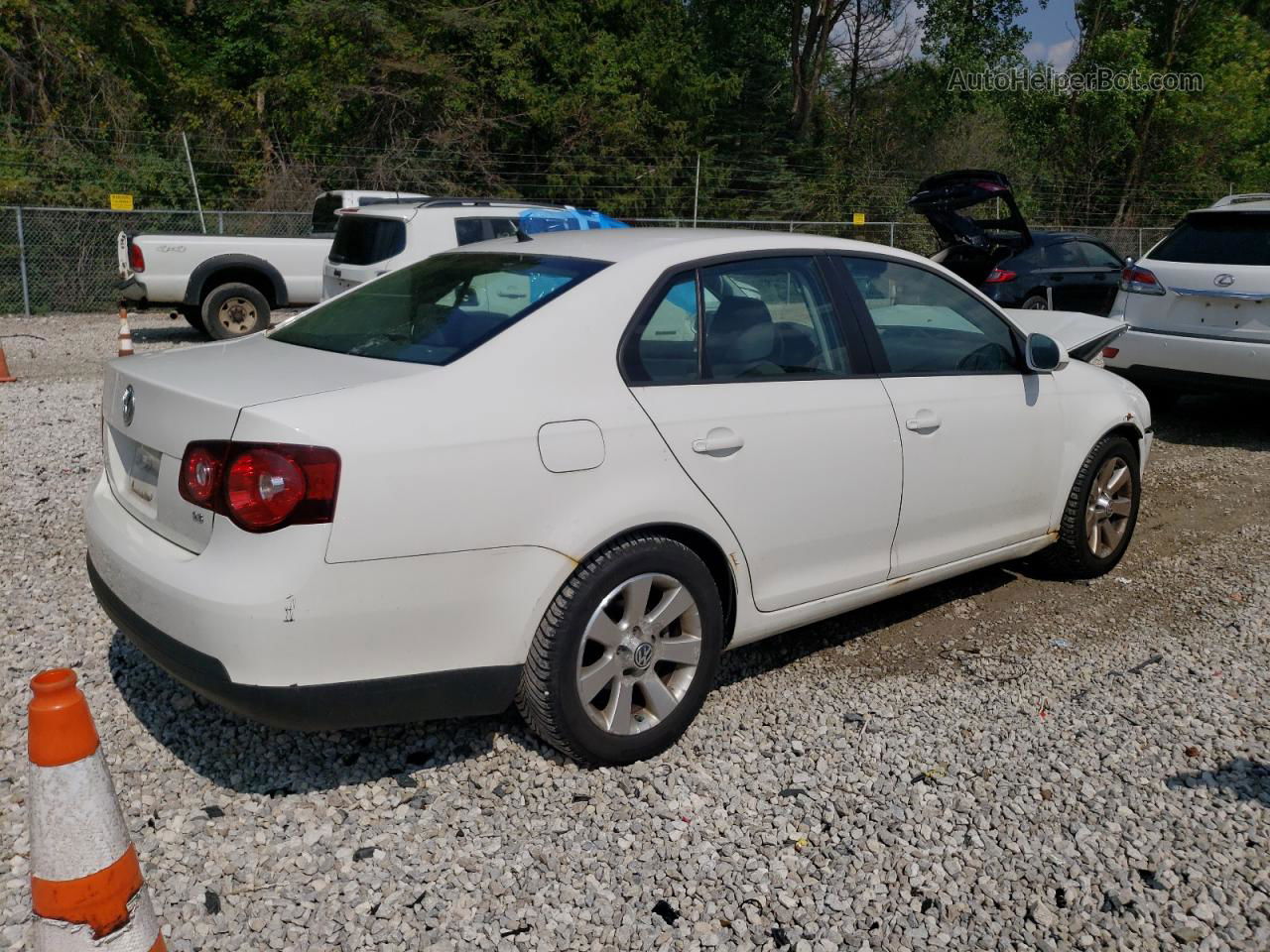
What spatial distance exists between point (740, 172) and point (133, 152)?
13.9 metres

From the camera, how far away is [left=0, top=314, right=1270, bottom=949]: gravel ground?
2789 millimetres

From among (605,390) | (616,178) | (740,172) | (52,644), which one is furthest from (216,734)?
(740,172)

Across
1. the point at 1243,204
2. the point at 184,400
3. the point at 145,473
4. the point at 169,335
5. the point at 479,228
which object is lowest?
the point at 169,335

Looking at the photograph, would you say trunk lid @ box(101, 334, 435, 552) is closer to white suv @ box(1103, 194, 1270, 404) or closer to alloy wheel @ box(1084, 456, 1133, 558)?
alloy wheel @ box(1084, 456, 1133, 558)

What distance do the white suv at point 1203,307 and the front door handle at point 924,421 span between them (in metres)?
4.66

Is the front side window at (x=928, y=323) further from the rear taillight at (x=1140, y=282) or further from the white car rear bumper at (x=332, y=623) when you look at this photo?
the rear taillight at (x=1140, y=282)

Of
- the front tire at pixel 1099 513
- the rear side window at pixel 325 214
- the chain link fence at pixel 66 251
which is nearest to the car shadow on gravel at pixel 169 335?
the chain link fence at pixel 66 251

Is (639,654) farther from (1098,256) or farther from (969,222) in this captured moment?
(1098,256)

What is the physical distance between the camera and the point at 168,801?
326 centimetres

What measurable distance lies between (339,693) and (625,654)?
0.87 metres

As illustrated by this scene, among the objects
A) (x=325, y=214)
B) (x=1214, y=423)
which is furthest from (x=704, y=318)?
(x=325, y=214)

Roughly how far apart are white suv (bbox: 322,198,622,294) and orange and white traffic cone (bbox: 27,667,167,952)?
8.94m

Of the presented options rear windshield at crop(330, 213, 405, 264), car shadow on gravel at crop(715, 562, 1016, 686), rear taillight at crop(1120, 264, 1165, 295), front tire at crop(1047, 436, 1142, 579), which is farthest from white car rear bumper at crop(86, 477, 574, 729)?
rear windshield at crop(330, 213, 405, 264)

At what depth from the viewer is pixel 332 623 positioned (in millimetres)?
2863
